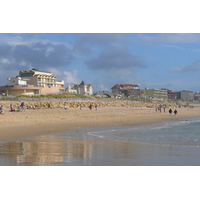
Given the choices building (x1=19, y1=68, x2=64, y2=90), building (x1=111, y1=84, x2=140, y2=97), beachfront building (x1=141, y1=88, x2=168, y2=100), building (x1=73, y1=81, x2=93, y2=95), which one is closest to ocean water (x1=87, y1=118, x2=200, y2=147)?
building (x1=19, y1=68, x2=64, y2=90)

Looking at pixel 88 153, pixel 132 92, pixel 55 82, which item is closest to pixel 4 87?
pixel 55 82

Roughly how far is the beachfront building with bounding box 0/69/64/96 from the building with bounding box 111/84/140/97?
1939 inches

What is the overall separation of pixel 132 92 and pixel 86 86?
32766 mm

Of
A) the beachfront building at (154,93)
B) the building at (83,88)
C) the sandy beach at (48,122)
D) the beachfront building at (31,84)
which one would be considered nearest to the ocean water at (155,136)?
the sandy beach at (48,122)

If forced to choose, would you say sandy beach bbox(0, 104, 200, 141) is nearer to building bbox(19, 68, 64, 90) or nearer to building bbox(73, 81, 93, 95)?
building bbox(19, 68, 64, 90)

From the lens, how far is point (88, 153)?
8070mm

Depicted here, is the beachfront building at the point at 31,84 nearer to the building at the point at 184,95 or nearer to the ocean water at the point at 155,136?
the ocean water at the point at 155,136

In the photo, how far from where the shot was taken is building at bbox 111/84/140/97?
119300 mm

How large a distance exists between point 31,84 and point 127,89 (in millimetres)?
64409

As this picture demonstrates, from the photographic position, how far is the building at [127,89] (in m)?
119

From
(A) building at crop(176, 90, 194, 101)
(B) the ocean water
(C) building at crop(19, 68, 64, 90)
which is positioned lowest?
(B) the ocean water

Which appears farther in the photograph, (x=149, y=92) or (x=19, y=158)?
(x=149, y=92)

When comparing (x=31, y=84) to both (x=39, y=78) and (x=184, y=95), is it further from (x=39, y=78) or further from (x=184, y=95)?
(x=184, y=95)
